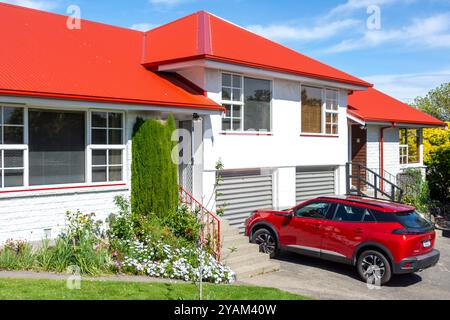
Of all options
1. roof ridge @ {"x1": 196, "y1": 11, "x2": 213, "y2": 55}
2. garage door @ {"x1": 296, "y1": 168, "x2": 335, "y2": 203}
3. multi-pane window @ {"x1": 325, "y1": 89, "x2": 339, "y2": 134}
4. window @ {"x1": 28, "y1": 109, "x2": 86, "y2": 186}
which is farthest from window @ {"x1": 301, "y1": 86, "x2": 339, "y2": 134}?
window @ {"x1": 28, "y1": 109, "x2": 86, "y2": 186}

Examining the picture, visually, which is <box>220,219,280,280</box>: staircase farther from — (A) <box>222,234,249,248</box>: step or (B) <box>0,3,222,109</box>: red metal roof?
(B) <box>0,3,222,109</box>: red metal roof

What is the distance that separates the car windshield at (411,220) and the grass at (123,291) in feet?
9.72

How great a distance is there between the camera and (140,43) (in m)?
14.5

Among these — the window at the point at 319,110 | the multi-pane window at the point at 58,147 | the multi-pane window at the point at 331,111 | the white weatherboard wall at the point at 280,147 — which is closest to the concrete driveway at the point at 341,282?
the white weatherboard wall at the point at 280,147

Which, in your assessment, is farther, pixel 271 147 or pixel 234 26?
pixel 234 26

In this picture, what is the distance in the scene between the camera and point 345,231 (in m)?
10.3

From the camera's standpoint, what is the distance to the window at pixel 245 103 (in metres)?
13.0

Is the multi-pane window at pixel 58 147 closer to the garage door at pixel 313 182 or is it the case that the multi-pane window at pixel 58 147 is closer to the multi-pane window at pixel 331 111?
the garage door at pixel 313 182

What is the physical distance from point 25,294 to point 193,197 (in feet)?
19.3

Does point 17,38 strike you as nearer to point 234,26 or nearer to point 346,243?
point 234,26

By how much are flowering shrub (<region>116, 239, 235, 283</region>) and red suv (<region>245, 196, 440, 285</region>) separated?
223 cm

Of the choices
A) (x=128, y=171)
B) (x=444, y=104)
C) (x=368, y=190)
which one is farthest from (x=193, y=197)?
(x=444, y=104)

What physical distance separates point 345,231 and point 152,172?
14.6ft
